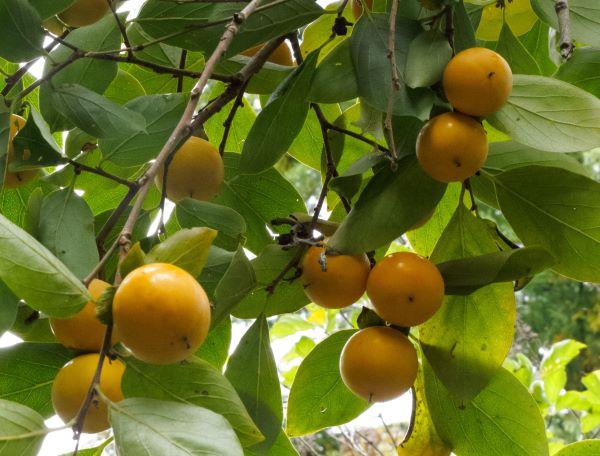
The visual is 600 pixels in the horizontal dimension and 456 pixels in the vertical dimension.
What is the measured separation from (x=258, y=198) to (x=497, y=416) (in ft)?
1.27

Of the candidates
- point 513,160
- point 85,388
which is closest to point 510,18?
point 513,160

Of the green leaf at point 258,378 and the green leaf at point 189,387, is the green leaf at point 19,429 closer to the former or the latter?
the green leaf at point 189,387

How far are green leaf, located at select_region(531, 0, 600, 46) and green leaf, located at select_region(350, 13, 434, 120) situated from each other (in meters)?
0.16

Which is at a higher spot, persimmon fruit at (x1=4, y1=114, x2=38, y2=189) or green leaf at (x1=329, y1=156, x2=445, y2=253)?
persimmon fruit at (x1=4, y1=114, x2=38, y2=189)

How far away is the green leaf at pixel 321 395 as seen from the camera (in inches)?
35.8

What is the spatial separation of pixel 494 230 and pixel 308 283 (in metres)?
0.22

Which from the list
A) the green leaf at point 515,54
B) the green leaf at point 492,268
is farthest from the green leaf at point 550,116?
the green leaf at point 515,54

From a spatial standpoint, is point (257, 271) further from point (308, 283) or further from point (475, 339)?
point (475, 339)

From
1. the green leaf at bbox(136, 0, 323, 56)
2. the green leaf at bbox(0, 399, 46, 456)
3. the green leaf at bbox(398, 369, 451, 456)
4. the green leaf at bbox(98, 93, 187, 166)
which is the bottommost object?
the green leaf at bbox(398, 369, 451, 456)

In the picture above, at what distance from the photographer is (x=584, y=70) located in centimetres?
91

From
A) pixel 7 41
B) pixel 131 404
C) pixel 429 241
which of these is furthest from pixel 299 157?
pixel 131 404

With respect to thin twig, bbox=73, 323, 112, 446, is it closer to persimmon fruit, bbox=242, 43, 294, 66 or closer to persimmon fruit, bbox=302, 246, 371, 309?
persimmon fruit, bbox=302, 246, 371, 309

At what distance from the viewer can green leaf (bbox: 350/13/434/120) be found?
0.74 meters

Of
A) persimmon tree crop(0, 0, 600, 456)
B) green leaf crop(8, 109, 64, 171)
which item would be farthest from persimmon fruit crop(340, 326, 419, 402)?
green leaf crop(8, 109, 64, 171)
